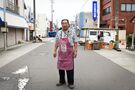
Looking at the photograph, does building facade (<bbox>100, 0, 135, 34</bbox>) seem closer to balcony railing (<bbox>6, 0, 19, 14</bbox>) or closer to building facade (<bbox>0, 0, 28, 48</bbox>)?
building facade (<bbox>0, 0, 28, 48</bbox>)

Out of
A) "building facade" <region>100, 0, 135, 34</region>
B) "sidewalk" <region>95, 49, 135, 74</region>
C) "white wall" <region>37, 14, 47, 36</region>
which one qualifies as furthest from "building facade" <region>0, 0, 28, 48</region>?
"white wall" <region>37, 14, 47, 36</region>

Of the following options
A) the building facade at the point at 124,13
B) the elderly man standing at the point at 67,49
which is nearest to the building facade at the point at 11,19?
the building facade at the point at 124,13

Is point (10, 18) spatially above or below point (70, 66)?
above

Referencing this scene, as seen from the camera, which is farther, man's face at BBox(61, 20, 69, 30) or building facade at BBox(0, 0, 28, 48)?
building facade at BBox(0, 0, 28, 48)

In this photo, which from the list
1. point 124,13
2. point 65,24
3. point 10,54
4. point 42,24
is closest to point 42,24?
point 42,24

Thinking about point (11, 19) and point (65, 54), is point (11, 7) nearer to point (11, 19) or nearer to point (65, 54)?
point (11, 19)

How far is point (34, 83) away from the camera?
1020cm

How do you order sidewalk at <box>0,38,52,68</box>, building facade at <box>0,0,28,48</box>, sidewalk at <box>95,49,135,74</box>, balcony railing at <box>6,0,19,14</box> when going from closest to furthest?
sidewalk at <box>95,49,135,74</box>, sidewalk at <box>0,38,52,68</box>, building facade at <box>0,0,28,48</box>, balcony railing at <box>6,0,19,14</box>

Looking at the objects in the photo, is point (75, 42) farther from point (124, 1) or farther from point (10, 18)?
point (124, 1)

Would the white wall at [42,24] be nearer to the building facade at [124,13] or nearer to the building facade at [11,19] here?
the building facade at [124,13]

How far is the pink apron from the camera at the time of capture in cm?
949

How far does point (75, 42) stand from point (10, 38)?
99.7 ft

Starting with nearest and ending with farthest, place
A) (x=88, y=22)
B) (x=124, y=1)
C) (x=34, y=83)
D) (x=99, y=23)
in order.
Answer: (x=34, y=83) → (x=124, y=1) → (x=99, y=23) → (x=88, y=22)

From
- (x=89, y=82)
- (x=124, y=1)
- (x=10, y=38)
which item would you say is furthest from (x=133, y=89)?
(x=124, y=1)
